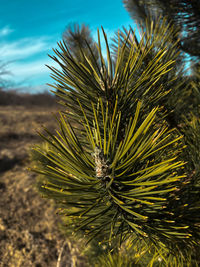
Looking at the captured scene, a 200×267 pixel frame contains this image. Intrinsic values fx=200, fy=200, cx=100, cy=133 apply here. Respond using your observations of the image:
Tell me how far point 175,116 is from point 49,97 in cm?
742

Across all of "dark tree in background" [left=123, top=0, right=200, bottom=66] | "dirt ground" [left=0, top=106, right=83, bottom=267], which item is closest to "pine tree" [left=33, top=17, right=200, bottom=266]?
"dirt ground" [left=0, top=106, right=83, bottom=267]

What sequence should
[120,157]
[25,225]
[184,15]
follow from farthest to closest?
1. [25,225]
2. [184,15]
3. [120,157]

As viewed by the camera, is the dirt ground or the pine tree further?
the dirt ground

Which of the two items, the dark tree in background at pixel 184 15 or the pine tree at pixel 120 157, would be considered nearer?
the pine tree at pixel 120 157

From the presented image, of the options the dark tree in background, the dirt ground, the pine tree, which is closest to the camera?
the pine tree

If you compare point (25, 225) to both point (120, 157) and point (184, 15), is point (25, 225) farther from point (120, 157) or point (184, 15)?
point (184, 15)

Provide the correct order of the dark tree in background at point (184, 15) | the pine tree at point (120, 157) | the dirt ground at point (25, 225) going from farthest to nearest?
the dirt ground at point (25, 225)
the dark tree in background at point (184, 15)
the pine tree at point (120, 157)

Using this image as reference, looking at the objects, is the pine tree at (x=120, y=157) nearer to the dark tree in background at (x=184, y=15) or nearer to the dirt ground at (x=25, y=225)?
the dirt ground at (x=25, y=225)

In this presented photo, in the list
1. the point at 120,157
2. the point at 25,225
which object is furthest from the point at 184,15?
the point at 25,225

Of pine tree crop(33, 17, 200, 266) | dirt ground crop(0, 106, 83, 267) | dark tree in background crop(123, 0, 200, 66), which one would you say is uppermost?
dark tree in background crop(123, 0, 200, 66)

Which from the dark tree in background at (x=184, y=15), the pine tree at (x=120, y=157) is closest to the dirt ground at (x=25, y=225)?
the pine tree at (x=120, y=157)

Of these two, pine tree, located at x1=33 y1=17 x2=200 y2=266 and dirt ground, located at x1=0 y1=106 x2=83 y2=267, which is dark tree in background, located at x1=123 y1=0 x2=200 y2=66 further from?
dirt ground, located at x1=0 y1=106 x2=83 y2=267

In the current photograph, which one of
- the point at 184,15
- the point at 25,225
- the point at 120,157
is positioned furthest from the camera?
the point at 25,225

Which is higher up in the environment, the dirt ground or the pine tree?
the pine tree
